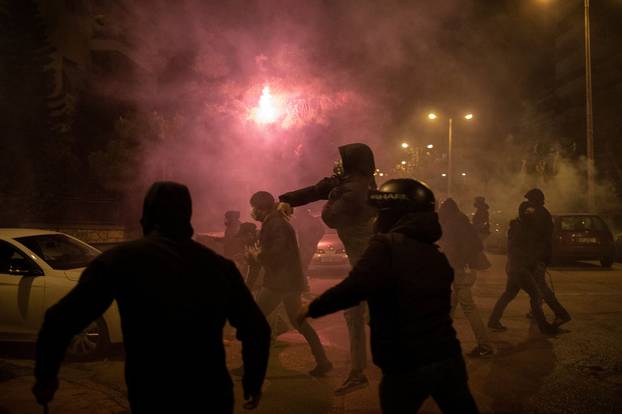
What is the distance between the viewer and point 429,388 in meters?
2.32

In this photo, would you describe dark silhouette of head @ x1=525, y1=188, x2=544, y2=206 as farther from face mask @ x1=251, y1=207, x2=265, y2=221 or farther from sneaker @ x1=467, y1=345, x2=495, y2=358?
face mask @ x1=251, y1=207, x2=265, y2=221

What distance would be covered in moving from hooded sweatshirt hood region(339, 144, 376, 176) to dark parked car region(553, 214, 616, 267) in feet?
38.7

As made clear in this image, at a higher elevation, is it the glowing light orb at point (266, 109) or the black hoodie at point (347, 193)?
the glowing light orb at point (266, 109)

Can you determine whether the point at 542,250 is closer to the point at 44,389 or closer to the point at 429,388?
the point at 429,388

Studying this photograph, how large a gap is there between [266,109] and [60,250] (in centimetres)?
1764

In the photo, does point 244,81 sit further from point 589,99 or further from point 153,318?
point 153,318

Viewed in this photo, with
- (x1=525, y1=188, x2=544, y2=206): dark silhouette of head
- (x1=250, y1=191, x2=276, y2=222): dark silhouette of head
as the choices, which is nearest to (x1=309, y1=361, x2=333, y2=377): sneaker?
(x1=250, y1=191, x2=276, y2=222): dark silhouette of head

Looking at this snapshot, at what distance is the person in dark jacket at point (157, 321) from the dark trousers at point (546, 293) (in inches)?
213

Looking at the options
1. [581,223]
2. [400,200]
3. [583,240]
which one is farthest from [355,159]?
[581,223]

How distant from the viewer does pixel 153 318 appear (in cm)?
202

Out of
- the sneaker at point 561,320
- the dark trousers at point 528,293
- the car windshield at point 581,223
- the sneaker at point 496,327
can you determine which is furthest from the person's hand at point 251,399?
the car windshield at point 581,223

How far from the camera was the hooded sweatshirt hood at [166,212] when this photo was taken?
2182 millimetres

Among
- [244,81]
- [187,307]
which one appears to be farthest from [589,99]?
[187,307]

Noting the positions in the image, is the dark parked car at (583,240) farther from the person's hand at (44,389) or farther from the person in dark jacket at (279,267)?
the person's hand at (44,389)
